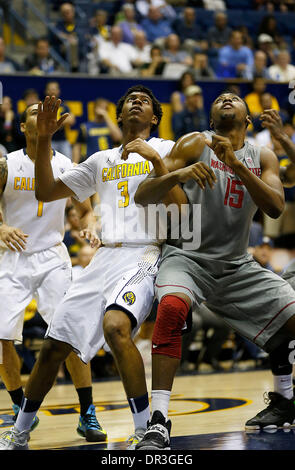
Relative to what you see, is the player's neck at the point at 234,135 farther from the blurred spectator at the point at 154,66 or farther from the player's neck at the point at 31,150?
the blurred spectator at the point at 154,66

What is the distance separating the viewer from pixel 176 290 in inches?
165

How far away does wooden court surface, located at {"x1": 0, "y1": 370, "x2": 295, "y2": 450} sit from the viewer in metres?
4.61

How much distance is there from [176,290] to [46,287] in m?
1.48

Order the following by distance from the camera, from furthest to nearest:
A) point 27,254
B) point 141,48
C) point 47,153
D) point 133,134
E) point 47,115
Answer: point 141,48, point 27,254, point 133,134, point 47,153, point 47,115

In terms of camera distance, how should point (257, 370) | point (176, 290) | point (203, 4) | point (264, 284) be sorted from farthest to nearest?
1. point (203, 4)
2. point (257, 370)
3. point (264, 284)
4. point (176, 290)

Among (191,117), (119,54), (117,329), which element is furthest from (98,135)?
(117,329)

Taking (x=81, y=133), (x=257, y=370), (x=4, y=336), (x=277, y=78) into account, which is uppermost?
(x=277, y=78)

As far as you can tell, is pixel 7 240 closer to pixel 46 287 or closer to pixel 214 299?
pixel 46 287

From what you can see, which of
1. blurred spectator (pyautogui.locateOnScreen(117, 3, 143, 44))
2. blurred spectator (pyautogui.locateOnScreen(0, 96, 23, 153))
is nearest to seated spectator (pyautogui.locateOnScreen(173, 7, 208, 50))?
blurred spectator (pyautogui.locateOnScreen(117, 3, 143, 44))

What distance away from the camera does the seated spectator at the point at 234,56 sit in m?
13.6

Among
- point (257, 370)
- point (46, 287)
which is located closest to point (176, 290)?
point (46, 287)

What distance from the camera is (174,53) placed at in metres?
13.8

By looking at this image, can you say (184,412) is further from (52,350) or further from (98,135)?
(98,135)

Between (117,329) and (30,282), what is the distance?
59.4 inches
